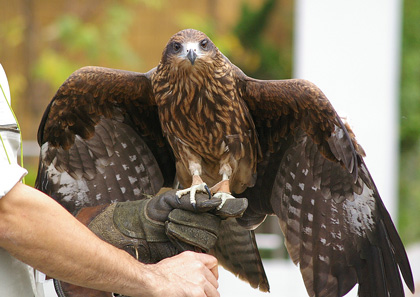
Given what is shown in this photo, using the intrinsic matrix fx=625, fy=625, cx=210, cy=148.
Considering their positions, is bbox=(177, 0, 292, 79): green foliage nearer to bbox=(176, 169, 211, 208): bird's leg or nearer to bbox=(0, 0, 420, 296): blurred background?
bbox=(0, 0, 420, 296): blurred background

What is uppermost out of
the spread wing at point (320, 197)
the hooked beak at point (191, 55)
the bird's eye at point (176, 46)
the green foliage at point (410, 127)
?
the bird's eye at point (176, 46)

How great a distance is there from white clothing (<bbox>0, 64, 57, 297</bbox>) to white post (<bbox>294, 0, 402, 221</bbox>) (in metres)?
4.12

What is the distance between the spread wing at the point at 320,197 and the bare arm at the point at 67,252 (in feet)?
3.48

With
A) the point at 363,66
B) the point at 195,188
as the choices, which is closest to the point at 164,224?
the point at 195,188

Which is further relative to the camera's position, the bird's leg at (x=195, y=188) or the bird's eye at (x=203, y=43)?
the bird's eye at (x=203, y=43)

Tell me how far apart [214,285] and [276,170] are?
1129 millimetres

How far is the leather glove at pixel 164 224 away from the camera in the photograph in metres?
2.49

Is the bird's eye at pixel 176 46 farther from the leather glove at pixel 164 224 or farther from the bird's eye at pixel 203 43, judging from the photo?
the leather glove at pixel 164 224

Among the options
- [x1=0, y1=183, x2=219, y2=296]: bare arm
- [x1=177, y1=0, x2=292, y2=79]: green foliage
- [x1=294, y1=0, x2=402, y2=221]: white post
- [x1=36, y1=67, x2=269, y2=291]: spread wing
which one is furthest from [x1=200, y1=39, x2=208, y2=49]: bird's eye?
[x1=177, y1=0, x2=292, y2=79]: green foliage

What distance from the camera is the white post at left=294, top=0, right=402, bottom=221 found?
588 cm

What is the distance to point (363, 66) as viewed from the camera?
591 cm

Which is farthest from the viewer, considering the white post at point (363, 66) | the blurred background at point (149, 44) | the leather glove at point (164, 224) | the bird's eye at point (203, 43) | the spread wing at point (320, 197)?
the blurred background at point (149, 44)

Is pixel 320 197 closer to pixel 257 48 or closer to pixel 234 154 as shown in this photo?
pixel 234 154

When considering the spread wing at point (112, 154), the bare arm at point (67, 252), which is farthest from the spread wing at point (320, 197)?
the bare arm at point (67, 252)
